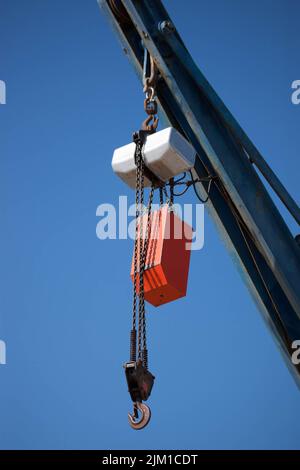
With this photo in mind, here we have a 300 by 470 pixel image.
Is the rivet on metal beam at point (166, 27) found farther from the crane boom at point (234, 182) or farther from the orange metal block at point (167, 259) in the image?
the orange metal block at point (167, 259)

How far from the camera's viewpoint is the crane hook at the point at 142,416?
20.1ft

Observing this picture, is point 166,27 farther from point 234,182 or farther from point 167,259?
point 167,259

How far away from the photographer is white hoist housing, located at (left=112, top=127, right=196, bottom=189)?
6.88m

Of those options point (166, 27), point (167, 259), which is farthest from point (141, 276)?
point (166, 27)

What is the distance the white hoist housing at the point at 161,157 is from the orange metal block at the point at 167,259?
293 millimetres

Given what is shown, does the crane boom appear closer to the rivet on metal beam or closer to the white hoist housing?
the rivet on metal beam

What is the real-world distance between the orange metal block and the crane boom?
2.31ft

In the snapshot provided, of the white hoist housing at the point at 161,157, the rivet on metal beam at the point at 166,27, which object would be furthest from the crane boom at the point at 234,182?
the white hoist housing at the point at 161,157

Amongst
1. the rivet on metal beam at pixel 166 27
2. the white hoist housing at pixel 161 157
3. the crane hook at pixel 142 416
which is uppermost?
the rivet on metal beam at pixel 166 27

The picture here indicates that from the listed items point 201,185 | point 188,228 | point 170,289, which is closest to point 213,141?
point 201,185

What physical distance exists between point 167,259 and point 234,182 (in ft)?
3.33

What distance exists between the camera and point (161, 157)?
271 inches

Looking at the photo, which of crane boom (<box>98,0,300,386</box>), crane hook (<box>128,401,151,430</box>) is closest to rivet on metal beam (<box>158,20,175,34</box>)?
crane boom (<box>98,0,300,386</box>)

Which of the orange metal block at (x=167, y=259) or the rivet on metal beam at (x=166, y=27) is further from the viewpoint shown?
the rivet on metal beam at (x=166, y=27)
